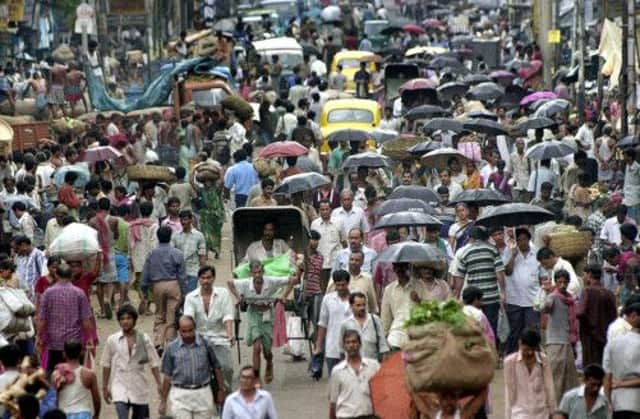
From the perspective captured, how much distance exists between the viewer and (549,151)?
2627 centimetres

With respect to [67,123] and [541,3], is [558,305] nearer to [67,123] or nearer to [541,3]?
[67,123]

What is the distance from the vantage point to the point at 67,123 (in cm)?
3553

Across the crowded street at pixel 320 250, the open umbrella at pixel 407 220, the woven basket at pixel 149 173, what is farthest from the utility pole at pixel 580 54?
the open umbrella at pixel 407 220

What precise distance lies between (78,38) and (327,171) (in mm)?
30490

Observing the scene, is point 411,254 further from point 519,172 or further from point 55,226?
point 519,172

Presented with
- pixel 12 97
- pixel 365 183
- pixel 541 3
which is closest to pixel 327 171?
pixel 365 183

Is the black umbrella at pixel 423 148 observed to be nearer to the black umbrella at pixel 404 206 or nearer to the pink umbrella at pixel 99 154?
the pink umbrella at pixel 99 154

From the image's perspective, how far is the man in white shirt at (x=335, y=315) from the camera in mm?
17266

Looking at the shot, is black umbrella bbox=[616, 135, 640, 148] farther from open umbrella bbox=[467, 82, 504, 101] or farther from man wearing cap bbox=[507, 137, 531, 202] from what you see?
open umbrella bbox=[467, 82, 504, 101]

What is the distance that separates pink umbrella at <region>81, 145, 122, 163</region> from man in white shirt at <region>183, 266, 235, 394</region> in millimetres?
9891

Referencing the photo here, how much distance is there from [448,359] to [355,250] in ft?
19.6

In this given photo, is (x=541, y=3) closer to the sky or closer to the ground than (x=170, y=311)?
closer to the sky

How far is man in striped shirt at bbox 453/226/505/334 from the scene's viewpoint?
18.6 meters

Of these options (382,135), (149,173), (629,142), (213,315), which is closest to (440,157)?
(629,142)
